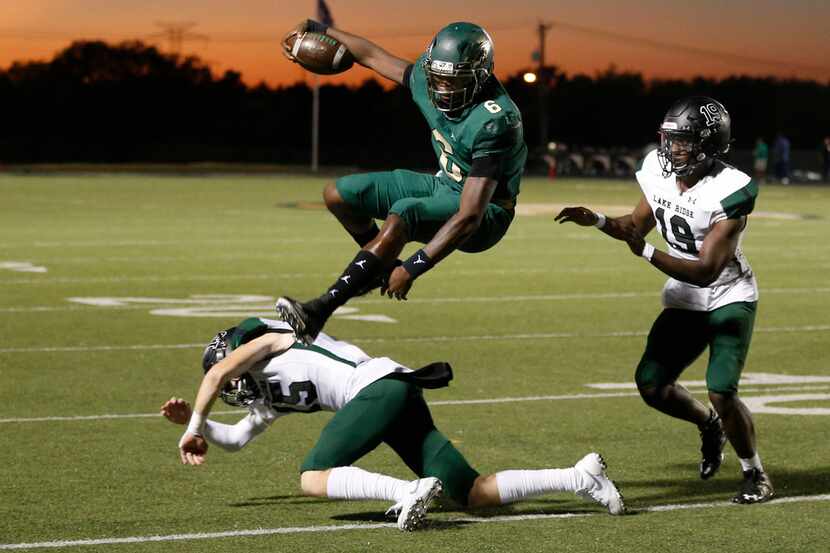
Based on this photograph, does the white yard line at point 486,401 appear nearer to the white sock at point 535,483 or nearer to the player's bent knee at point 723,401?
the player's bent knee at point 723,401

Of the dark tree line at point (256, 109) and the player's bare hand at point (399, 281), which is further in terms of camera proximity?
the dark tree line at point (256, 109)

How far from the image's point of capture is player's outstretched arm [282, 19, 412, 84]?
24.5 ft

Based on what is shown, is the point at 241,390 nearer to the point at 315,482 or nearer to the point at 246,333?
the point at 246,333

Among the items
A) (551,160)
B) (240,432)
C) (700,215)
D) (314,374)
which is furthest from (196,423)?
(551,160)

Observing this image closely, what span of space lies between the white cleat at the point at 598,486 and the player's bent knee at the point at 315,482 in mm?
1009

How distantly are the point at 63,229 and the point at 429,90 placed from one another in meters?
17.7

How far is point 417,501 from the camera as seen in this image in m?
6.08

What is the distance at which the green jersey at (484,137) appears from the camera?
6680 millimetres

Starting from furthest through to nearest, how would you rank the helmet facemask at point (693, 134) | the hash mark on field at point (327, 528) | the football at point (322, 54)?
the football at point (322, 54)
the helmet facemask at point (693, 134)
the hash mark on field at point (327, 528)

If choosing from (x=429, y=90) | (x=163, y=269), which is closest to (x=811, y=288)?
(x=163, y=269)

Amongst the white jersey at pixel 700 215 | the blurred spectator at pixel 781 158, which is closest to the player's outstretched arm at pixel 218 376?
the white jersey at pixel 700 215

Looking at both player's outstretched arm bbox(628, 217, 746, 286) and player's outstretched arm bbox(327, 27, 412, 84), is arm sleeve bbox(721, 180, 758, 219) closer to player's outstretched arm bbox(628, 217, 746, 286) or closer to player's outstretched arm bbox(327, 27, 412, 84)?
player's outstretched arm bbox(628, 217, 746, 286)

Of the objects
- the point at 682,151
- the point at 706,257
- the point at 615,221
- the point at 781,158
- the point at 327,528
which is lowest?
the point at 781,158

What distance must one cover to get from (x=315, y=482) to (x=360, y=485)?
0.23 m
